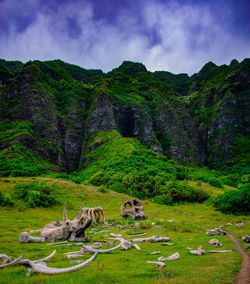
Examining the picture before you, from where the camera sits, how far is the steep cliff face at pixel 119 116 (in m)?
89.4

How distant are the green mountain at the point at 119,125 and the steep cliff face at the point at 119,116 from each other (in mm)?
395

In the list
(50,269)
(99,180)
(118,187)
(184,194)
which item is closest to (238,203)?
(184,194)

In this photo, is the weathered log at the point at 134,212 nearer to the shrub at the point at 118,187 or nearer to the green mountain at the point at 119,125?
the shrub at the point at 118,187

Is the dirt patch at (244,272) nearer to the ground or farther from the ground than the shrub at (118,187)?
nearer to the ground

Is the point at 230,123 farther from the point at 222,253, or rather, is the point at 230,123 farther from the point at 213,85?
the point at 222,253

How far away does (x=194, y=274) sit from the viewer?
5.07 m

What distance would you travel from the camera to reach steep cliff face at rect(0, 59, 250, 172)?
8944 cm

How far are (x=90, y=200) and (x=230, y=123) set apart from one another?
92477 mm

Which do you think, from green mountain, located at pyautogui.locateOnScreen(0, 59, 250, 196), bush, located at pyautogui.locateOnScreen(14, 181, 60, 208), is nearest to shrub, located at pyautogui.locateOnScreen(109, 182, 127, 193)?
green mountain, located at pyautogui.locateOnScreen(0, 59, 250, 196)

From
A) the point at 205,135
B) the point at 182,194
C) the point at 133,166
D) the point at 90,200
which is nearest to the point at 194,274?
the point at 90,200

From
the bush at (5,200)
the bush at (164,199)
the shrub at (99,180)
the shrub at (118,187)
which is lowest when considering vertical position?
the bush at (164,199)

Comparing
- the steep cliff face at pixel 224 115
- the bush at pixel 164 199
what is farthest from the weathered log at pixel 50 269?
the steep cliff face at pixel 224 115

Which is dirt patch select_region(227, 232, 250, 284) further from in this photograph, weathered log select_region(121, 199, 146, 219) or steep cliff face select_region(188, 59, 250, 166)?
steep cliff face select_region(188, 59, 250, 166)

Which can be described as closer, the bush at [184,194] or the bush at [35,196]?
the bush at [35,196]
